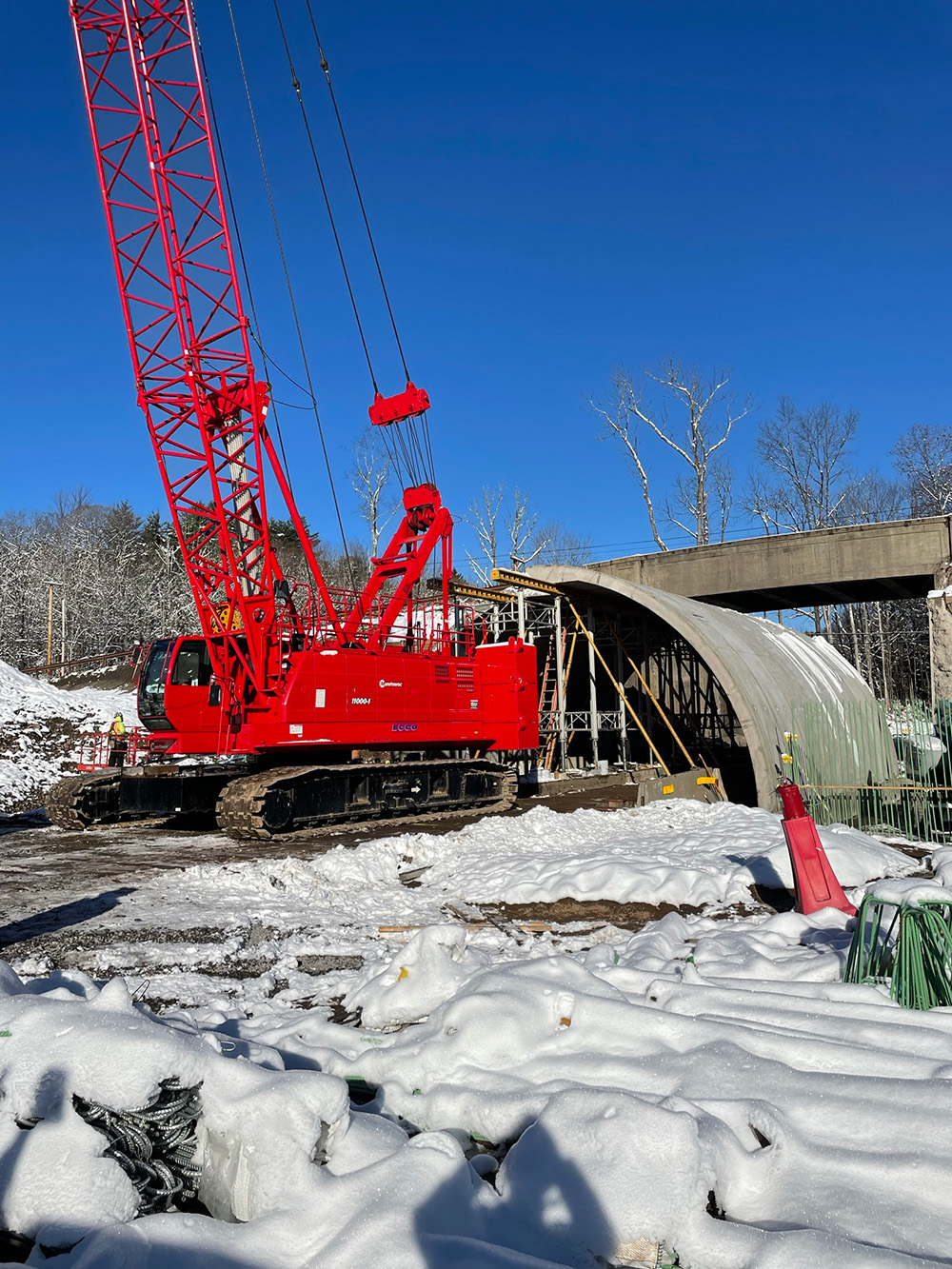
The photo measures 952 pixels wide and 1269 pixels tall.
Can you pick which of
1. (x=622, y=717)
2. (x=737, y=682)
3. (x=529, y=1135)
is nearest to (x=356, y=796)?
(x=737, y=682)

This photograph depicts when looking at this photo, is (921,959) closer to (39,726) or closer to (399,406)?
(399,406)

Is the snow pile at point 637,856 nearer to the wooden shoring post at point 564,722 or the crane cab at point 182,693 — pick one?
the crane cab at point 182,693

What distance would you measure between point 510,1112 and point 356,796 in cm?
1125

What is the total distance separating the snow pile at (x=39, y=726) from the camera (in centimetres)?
1811

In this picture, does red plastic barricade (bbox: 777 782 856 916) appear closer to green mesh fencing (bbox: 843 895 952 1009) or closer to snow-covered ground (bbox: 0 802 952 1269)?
snow-covered ground (bbox: 0 802 952 1269)

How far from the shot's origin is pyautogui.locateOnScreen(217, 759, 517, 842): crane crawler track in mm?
12438

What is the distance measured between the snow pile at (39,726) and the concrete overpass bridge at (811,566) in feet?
48.8

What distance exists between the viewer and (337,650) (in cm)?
1390

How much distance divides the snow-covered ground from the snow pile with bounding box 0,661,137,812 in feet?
48.3

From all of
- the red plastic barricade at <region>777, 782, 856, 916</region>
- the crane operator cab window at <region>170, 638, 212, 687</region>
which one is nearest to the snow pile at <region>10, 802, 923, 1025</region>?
the red plastic barricade at <region>777, 782, 856, 916</region>

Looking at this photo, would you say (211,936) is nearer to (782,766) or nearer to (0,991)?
(0,991)

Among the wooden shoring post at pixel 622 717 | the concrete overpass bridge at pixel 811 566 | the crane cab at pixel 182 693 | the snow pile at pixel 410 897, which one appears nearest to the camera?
the snow pile at pixel 410 897

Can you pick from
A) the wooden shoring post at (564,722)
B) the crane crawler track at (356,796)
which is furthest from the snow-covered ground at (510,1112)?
the wooden shoring post at (564,722)

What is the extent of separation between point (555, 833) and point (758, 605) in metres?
20.2
